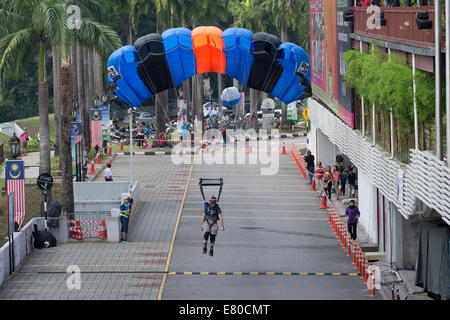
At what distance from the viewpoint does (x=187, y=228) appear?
36.1 m

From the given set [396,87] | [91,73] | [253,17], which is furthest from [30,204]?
[253,17]

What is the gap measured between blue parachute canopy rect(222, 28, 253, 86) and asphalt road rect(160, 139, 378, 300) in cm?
625

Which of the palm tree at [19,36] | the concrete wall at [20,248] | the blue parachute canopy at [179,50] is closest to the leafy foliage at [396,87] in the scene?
the blue parachute canopy at [179,50]

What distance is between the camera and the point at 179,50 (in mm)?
40000

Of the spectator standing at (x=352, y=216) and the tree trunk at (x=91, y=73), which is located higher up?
the tree trunk at (x=91, y=73)

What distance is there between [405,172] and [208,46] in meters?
15.9

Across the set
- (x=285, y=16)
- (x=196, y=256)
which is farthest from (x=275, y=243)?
(x=285, y=16)

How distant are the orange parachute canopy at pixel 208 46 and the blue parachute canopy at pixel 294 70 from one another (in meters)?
2.67

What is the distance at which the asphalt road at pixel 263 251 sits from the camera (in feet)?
89.4

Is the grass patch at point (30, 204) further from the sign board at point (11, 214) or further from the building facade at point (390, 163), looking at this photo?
the building facade at point (390, 163)

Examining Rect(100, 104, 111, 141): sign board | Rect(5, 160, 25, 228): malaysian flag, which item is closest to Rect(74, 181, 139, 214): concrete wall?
Rect(5, 160, 25, 228): malaysian flag

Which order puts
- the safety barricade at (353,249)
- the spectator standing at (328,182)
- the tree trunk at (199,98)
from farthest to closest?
the tree trunk at (199,98)
the spectator standing at (328,182)
the safety barricade at (353,249)

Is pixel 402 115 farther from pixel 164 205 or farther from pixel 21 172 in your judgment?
pixel 164 205

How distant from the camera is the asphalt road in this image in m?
27.2
